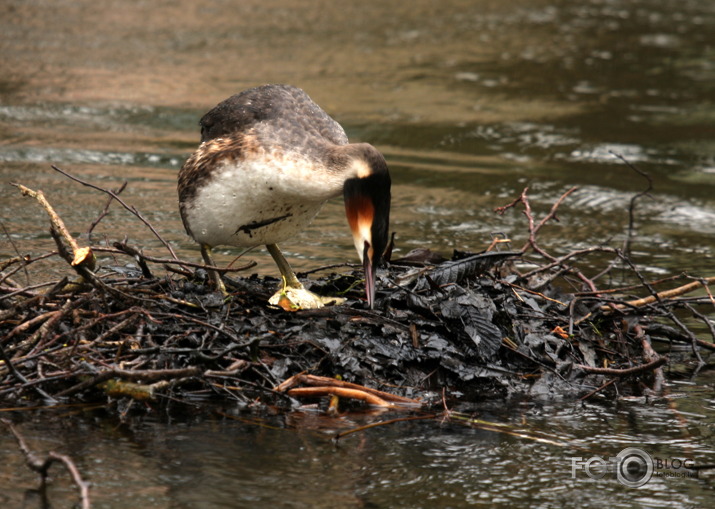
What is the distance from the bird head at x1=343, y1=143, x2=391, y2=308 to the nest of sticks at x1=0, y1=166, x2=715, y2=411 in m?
0.45

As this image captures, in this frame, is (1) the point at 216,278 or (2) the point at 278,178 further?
(1) the point at 216,278

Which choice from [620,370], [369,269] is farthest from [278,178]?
[620,370]

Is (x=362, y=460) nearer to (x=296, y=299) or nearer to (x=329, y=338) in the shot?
(x=329, y=338)

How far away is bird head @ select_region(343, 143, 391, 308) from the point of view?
5973mm

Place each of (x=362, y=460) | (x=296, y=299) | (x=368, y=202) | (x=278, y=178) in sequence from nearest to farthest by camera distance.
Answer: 1. (x=362, y=460)
2. (x=368, y=202)
3. (x=278, y=178)
4. (x=296, y=299)

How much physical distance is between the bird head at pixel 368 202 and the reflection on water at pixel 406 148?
1.06m

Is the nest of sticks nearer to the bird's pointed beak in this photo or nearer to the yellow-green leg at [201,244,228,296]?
the yellow-green leg at [201,244,228,296]

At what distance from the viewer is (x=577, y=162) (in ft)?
42.1

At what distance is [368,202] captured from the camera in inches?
236

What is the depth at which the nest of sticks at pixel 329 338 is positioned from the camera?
5719 mm

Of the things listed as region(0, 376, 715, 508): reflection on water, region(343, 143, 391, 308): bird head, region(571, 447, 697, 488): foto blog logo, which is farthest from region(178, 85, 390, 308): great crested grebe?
region(571, 447, 697, 488): foto blog logo

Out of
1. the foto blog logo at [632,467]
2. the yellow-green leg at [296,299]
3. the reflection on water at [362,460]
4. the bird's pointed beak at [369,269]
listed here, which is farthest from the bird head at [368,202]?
the foto blog logo at [632,467]

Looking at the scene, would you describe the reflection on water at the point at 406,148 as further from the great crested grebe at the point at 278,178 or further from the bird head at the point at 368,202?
the great crested grebe at the point at 278,178

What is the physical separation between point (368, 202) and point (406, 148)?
7.46m
